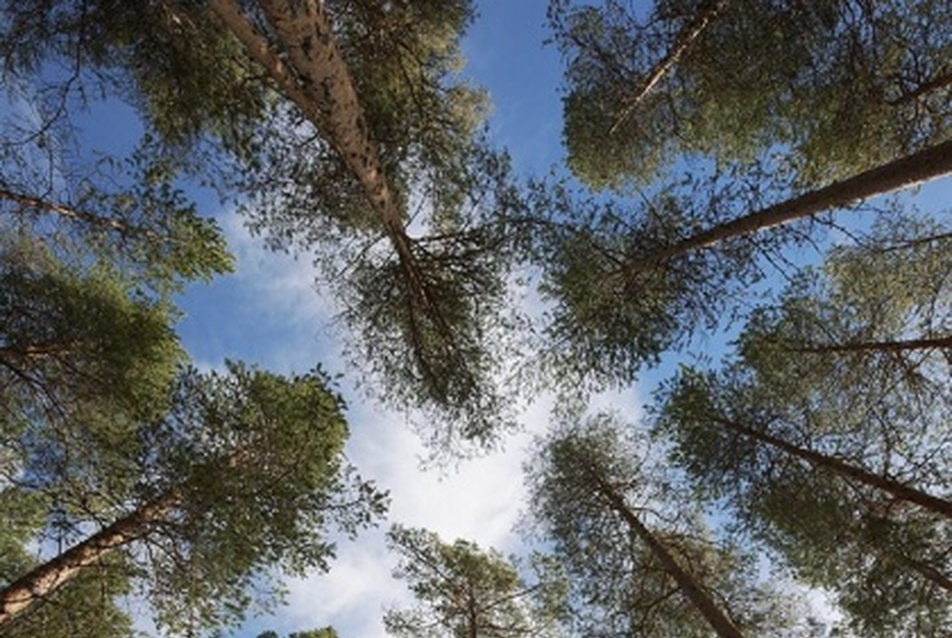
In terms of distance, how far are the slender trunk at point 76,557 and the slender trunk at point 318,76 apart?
163 inches

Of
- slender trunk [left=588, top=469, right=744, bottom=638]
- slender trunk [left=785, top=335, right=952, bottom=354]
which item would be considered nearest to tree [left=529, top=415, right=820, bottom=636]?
slender trunk [left=588, top=469, right=744, bottom=638]

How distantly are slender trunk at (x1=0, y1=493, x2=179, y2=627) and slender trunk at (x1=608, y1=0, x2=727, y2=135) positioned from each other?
7.74 m

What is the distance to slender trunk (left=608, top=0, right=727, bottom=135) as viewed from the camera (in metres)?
7.87

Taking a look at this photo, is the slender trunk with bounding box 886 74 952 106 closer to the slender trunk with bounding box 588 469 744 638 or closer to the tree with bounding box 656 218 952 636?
the tree with bounding box 656 218 952 636

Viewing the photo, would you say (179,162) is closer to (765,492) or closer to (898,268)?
(765,492)

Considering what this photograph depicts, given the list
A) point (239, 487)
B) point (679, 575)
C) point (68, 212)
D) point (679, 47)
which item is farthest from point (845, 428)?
point (68, 212)

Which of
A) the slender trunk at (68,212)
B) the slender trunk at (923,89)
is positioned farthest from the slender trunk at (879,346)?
the slender trunk at (68,212)

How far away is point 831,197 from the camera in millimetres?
6281

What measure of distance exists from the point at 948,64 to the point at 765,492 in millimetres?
5625

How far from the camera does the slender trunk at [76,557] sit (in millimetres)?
6906

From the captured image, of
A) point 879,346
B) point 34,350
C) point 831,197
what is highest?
point 34,350

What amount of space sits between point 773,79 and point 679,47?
1174 mm

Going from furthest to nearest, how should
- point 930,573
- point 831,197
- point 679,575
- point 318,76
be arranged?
point 679,575 < point 930,573 < point 831,197 < point 318,76

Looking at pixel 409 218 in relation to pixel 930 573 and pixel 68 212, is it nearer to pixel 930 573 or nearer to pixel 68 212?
pixel 68 212
